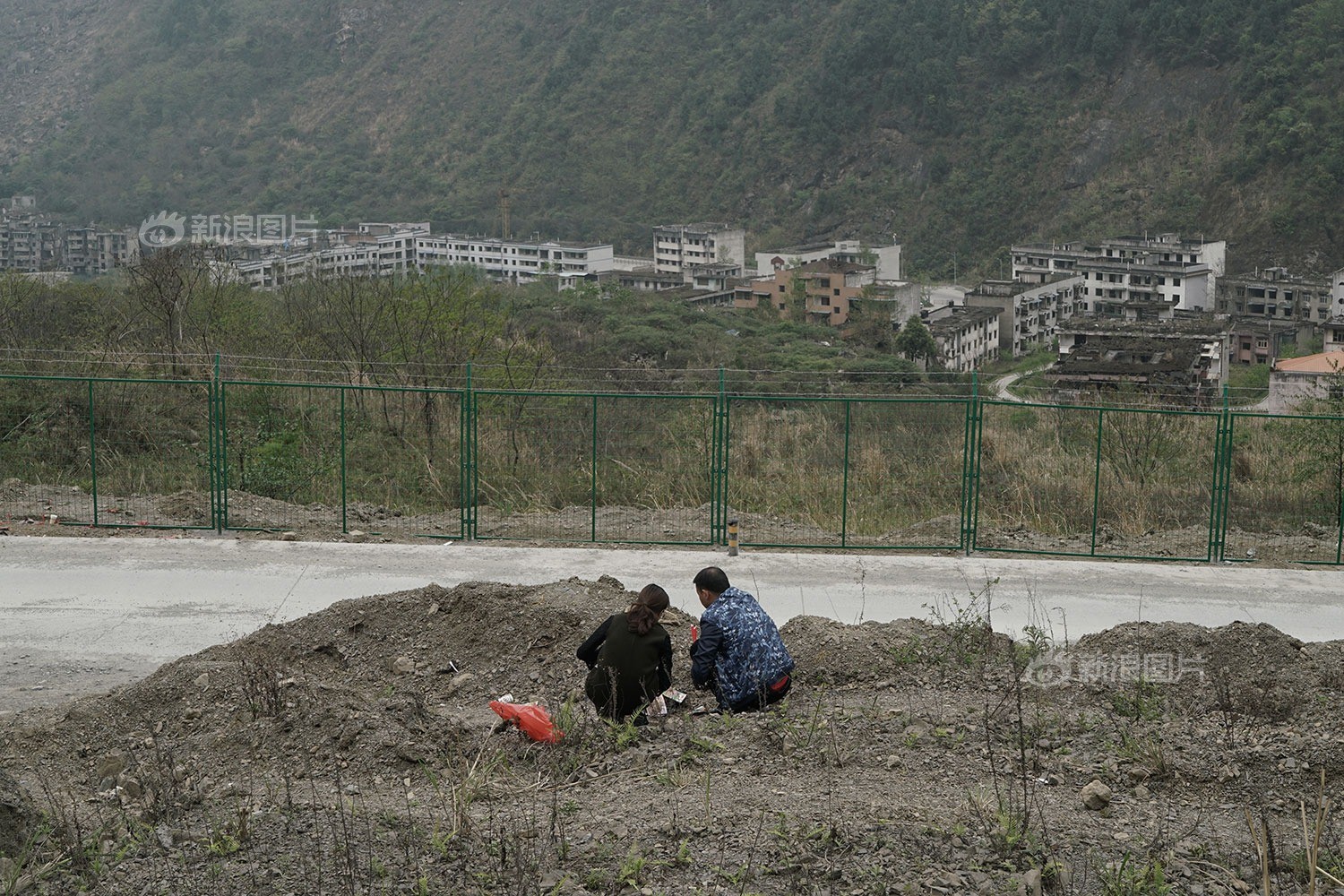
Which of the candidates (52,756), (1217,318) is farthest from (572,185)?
(52,756)

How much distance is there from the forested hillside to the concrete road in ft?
210

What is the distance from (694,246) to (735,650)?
258ft

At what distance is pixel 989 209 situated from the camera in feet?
277

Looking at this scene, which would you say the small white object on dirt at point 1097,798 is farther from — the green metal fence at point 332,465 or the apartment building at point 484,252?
the apartment building at point 484,252

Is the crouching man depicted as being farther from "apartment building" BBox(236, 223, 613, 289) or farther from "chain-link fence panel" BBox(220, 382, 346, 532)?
"apartment building" BBox(236, 223, 613, 289)

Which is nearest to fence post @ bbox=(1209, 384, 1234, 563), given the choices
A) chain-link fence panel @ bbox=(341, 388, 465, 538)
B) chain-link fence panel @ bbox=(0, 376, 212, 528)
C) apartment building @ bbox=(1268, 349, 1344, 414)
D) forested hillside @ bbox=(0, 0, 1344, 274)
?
apartment building @ bbox=(1268, 349, 1344, 414)

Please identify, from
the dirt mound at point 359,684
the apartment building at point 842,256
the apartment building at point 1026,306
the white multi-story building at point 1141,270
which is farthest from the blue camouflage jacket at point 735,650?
the apartment building at point 842,256

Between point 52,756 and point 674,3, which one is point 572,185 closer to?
point 674,3

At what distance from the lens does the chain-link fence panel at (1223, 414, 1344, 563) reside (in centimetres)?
1551

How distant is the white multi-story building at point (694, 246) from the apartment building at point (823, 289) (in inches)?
432

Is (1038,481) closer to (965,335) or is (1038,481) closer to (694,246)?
(965,335)

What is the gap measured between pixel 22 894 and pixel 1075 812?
5.34 metres

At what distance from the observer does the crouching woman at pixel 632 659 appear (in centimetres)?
861

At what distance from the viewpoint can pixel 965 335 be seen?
64250 millimetres
